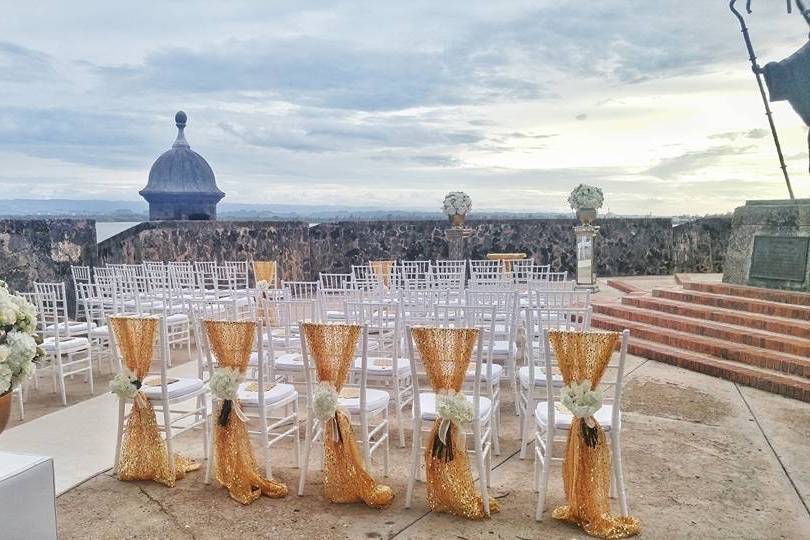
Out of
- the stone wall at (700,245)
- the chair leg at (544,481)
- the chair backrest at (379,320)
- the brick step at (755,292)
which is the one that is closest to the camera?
the chair leg at (544,481)

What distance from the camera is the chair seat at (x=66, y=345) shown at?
5.14 meters

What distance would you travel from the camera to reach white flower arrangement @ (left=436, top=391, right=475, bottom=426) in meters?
3.03

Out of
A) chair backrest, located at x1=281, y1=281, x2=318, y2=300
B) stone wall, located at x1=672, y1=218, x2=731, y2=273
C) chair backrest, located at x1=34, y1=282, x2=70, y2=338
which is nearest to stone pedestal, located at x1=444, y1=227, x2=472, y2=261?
chair backrest, located at x1=281, y1=281, x2=318, y2=300

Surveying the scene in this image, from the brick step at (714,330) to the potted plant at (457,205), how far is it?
14.2 feet

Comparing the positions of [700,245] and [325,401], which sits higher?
[700,245]

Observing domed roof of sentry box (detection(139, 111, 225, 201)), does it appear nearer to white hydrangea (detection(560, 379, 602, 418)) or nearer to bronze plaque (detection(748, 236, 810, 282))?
bronze plaque (detection(748, 236, 810, 282))

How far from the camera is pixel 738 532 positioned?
287 centimetres

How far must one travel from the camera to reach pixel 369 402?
3418 mm

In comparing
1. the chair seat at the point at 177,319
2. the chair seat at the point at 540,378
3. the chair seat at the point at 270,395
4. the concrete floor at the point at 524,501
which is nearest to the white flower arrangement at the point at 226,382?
the chair seat at the point at 270,395

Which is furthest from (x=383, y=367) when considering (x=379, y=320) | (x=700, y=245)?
(x=700, y=245)

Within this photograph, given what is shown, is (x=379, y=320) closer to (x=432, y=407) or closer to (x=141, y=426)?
(x=432, y=407)

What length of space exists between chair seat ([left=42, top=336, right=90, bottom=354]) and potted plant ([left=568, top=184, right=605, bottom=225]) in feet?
27.0

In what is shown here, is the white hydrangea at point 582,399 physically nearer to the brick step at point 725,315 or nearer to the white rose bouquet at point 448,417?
the white rose bouquet at point 448,417

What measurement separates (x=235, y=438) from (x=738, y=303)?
590 cm
